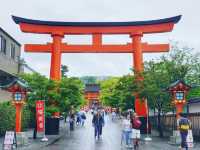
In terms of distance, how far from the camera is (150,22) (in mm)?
32281

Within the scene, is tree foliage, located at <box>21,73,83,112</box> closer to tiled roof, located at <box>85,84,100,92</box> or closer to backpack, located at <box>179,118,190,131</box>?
backpack, located at <box>179,118,190,131</box>

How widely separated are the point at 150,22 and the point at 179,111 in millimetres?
11665

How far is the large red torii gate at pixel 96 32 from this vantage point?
3219 cm

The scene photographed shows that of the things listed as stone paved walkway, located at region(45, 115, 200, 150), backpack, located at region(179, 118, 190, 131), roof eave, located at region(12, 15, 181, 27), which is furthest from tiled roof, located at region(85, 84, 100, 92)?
backpack, located at region(179, 118, 190, 131)

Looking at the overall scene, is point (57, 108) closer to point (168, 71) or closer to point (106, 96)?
point (168, 71)

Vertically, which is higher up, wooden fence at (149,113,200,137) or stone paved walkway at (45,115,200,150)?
wooden fence at (149,113,200,137)

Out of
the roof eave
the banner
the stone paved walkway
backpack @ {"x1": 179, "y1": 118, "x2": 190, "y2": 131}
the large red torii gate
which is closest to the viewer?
backpack @ {"x1": 179, "y1": 118, "x2": 190, "y2": 131}

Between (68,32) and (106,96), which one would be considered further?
(106,96)

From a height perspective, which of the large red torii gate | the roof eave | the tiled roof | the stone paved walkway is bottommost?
the stone paved walkway

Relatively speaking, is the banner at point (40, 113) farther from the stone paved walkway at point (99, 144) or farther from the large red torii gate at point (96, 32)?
the large red torii gate at point (96, 32)

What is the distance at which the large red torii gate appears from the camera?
32.2 m

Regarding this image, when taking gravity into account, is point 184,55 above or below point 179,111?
above

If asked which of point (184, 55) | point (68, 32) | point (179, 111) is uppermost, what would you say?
point (68, 32)

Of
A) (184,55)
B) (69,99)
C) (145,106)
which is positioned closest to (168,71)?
(184,55)
